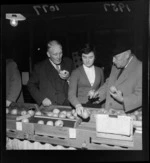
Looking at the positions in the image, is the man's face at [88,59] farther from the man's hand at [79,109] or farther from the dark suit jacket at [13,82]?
the dark suit jacket at [13,82]

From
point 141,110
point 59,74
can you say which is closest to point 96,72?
point 59,74

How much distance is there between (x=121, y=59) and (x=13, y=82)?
1.40 meters

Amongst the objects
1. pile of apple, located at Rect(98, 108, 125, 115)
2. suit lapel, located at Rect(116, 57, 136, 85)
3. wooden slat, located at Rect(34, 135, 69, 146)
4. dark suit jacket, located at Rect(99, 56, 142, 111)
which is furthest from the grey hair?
wooden slat, located at Rect(34, 135, 69, 146)

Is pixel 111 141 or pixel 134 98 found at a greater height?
pixel 134 98

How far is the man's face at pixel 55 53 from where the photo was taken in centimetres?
342

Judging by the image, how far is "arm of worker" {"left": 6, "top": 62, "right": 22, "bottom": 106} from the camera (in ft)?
11.4

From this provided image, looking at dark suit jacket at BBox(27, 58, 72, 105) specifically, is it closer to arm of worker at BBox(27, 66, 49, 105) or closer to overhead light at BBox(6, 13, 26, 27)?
arm of worker at BBox(27, 66, 49, 105)

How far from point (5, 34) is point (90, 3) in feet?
3.75

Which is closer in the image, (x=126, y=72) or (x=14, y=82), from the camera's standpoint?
(x=126, y=72)

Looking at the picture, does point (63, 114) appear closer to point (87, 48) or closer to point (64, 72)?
point (64, 72)

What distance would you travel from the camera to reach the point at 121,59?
11.1ft

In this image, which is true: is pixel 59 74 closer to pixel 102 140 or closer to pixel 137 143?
pixel 102 140

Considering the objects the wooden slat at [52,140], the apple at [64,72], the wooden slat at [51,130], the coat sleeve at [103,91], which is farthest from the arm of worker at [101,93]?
the wooden slat at [52,140]

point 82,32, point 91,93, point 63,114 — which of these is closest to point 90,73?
point 91,93
